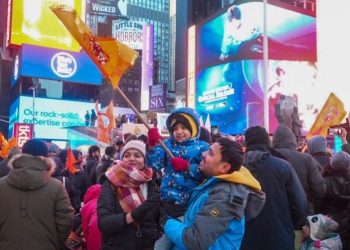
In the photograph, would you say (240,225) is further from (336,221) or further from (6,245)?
(336,221)

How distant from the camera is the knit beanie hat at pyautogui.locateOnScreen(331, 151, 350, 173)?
531 cm

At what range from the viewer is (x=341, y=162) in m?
5.31

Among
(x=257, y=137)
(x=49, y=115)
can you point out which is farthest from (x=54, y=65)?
(x=257, y=137)

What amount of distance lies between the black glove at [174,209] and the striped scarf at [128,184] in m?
0.43

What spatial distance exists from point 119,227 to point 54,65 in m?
42.5

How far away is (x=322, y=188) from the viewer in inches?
201

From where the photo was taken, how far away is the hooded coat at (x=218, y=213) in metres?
2.89

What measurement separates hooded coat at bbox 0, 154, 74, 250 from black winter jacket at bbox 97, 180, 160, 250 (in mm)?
444

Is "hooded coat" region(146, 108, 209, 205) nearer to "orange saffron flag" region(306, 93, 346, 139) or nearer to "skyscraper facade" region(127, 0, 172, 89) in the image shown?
"orange saffron flag" region(306, 93, 346, 139)

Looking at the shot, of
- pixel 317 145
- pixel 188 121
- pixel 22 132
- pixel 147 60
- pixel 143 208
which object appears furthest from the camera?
pixel 147 60

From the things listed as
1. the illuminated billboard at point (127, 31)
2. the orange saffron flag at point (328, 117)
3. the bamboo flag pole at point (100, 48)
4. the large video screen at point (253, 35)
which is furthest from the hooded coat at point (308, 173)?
the illuminated billboard at point (127, 31)

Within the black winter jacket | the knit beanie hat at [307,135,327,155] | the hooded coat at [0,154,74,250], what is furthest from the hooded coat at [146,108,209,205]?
the knit beanie hat at [307,135,327,155]

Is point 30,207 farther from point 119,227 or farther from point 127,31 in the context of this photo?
point 127,31

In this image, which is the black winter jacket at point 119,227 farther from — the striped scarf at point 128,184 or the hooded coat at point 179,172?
the hooded coat at point 179,172
